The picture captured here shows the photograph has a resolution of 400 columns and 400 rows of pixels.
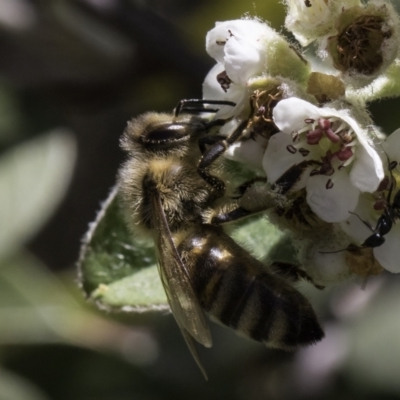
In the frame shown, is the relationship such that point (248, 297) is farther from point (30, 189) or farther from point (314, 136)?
point (30, 189)

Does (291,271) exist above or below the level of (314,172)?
below

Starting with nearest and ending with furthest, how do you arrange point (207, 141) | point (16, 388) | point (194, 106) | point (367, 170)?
point (367, 170) < point (207, 141) < point (194, 106) < point (16, 388)

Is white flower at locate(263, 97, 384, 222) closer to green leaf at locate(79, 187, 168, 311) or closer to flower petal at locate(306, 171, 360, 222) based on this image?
flower petal at locate(306, 171, 360, 222)

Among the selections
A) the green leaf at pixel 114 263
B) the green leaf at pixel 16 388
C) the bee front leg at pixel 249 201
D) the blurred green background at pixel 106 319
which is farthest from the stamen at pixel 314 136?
the green leaf at pixel 16 388

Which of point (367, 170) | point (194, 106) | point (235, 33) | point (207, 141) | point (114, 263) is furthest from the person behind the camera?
point (114, 263)

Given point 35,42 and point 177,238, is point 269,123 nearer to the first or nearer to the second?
point 177,238

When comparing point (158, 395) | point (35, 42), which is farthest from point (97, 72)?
point (158, 395)

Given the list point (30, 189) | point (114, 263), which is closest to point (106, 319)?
point (30, 189)

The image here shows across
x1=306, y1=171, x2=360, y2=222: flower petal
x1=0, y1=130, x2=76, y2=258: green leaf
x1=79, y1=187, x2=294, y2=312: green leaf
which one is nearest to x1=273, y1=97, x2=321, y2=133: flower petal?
x1=306, y1=171, x2=360, y2=222: flower petal
